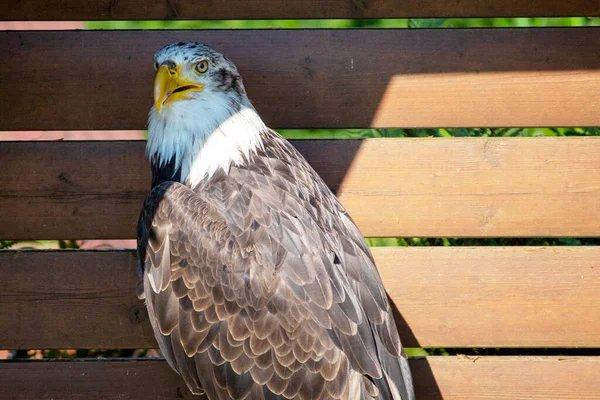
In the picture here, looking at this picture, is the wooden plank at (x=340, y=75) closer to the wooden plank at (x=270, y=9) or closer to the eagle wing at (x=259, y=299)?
the wooden plank at (x=270, y=9)

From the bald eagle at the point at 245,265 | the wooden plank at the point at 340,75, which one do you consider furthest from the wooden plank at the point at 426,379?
the wooden plank at the point at 340,75

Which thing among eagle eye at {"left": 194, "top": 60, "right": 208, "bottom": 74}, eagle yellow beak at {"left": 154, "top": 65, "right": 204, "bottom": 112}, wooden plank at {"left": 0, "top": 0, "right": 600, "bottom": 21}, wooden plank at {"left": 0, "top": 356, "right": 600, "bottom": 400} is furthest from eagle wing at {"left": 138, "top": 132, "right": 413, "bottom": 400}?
wooden plank at {"left": 0, "top": 0, "right": 600, "bottom": 21}

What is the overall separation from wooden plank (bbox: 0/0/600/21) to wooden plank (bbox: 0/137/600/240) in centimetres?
58

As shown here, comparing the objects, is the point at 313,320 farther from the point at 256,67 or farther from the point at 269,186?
the point at 256,67

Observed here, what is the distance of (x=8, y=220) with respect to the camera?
3516 millimetres

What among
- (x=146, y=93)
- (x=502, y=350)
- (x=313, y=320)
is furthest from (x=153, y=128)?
(x=502, y=350)

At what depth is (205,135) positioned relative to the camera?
10.4 ft

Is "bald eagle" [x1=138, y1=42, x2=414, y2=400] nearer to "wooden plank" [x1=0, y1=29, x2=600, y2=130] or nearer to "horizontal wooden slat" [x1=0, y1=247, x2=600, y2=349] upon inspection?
"wooden plank" [x1=0, y1=29, x2=600, y2=130]

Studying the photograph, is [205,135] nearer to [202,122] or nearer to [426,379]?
[202,122]

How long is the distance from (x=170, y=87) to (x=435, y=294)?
1533 mm

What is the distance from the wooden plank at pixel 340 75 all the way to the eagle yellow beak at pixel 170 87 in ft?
1.55

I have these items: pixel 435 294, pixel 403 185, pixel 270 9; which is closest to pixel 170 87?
pixel 270 9

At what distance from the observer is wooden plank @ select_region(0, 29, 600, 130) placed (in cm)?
349

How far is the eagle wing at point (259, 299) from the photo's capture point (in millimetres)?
2764
